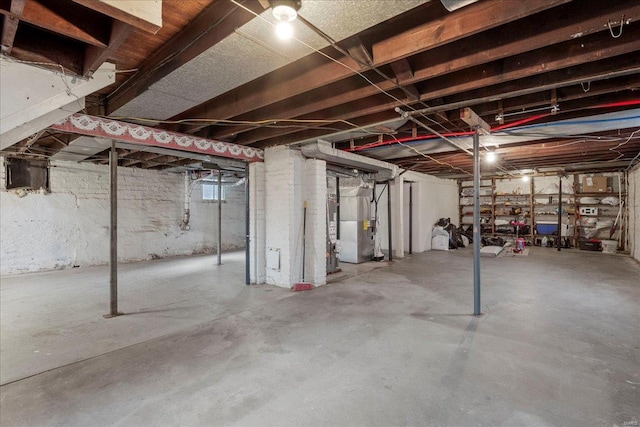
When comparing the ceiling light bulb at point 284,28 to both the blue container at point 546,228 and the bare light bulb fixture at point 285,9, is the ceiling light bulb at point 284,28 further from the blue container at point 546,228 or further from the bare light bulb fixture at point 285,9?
the blue container at point 546,228

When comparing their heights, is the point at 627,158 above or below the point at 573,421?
above

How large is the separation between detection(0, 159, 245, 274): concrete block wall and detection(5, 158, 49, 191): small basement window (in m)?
0.11

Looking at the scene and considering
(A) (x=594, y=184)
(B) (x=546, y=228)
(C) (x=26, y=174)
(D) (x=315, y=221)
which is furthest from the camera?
(B) (x=546, y=228)

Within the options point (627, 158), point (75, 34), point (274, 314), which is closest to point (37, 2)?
point (75, 34)

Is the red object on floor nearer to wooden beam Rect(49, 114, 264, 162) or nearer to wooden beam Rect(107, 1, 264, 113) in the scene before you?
wooden beam Rect(49, 114, 264, 162)

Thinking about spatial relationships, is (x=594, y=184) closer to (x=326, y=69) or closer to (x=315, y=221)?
(x=315, y=221)

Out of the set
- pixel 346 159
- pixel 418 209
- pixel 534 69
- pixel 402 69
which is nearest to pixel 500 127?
pixel 534 69

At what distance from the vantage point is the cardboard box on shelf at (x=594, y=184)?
800 cm

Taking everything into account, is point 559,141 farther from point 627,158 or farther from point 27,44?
point 27,44

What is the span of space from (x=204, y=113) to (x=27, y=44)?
1621 mm

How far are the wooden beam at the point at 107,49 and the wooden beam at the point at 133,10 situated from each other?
1.03 feet

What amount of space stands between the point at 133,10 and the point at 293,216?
3361 mm

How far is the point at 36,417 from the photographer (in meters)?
1.71

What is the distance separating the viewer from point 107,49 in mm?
1771
